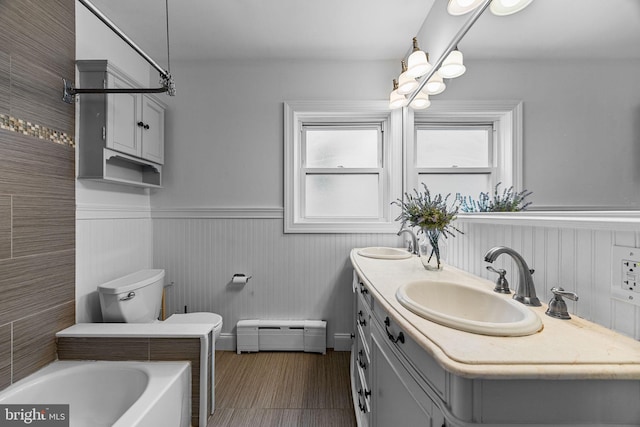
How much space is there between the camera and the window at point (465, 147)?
1099 mm

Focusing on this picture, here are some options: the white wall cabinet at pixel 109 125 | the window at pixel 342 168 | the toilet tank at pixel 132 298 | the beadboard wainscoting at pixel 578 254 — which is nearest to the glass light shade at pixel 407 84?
the window at pixel 342 168

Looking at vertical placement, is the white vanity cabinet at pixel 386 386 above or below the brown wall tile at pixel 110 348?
above

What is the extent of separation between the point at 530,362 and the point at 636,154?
0.61 metres

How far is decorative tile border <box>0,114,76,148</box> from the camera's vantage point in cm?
122

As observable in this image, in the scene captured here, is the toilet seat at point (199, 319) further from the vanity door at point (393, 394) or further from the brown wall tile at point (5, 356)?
the vanity door at point (393, 394)

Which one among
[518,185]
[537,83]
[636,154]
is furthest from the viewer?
[518,185]

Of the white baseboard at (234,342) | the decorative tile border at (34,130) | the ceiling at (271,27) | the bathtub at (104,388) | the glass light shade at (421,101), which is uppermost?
the ceiling at (271,27)

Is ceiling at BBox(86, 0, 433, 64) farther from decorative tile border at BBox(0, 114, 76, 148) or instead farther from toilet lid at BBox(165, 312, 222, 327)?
toilet lid at BBox(165, 312, 222, 327)

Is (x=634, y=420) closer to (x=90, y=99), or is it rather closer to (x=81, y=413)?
(x=81, y=413)

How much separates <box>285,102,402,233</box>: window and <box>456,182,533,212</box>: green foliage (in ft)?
2.83

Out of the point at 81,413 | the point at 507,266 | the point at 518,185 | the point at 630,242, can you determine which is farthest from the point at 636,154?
the point at 81,413

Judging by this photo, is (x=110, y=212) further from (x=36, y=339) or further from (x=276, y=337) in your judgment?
(x=276, y=337)

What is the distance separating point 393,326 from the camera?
863 millimetres

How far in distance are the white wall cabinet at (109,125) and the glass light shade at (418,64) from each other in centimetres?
186
